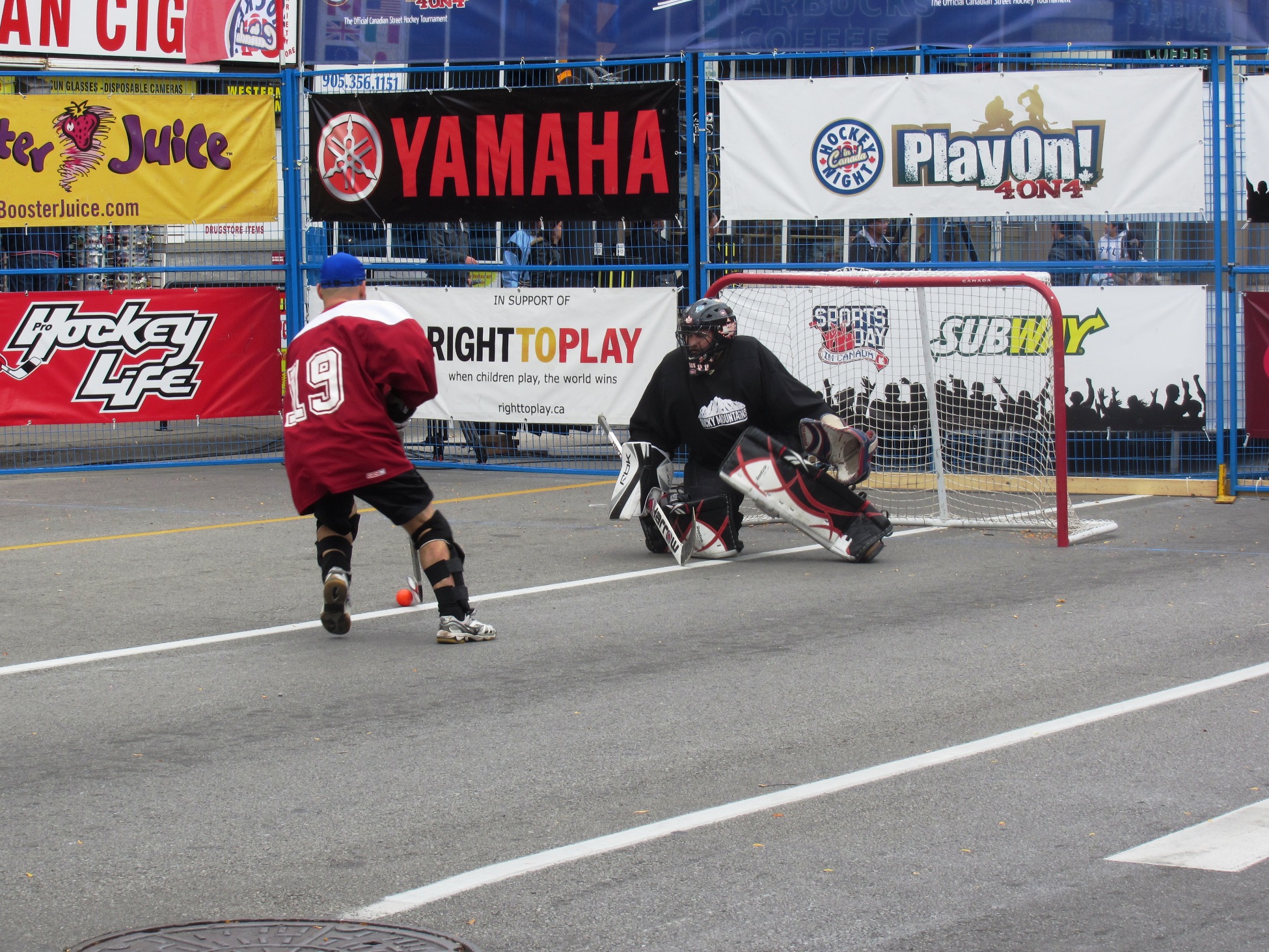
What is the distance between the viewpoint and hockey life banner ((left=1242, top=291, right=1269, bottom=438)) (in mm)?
11922

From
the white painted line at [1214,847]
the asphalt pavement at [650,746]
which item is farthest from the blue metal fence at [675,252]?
the white painted line at [1214,847]

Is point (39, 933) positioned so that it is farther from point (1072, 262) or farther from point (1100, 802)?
point (1072, 262)

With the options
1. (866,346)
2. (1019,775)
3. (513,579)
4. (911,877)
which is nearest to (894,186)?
(866,346)

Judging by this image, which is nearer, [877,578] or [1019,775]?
[1019,775]

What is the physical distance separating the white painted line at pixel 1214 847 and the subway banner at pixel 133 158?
11.2 meters

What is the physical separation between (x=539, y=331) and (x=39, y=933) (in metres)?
9.70

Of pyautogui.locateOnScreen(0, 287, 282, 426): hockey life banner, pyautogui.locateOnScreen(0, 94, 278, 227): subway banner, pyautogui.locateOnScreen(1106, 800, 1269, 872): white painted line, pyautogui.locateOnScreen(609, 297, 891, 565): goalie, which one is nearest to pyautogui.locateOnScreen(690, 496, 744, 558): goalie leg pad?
pyautogui.locateOnScreen(609, 297, 891, 565): goalie

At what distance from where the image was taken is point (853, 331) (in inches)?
486

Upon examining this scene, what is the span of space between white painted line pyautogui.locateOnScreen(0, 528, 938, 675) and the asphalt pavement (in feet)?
0.25

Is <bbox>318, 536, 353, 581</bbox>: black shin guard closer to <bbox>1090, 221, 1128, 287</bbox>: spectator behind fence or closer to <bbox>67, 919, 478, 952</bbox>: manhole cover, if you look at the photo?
<bbox>67, 919, 478, 952</bbox>: manhole cover

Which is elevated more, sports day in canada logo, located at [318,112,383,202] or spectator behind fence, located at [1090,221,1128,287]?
sports day in canada logo, located at [318,112,383,202]

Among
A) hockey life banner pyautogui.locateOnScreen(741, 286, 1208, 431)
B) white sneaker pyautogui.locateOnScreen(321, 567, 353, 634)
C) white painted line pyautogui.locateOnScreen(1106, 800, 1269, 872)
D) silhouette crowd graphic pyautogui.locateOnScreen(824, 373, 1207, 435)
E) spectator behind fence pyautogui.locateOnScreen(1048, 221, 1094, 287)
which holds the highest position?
spectator behind fence pyautogui.locateOnScreen(1048, 221, 1094, 287)

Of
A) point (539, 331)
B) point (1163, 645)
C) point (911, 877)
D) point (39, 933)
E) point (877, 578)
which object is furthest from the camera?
point (539, 331)

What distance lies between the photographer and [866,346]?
1230cm
